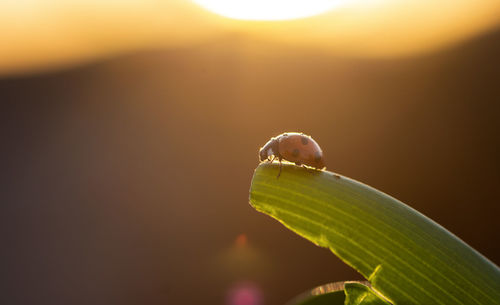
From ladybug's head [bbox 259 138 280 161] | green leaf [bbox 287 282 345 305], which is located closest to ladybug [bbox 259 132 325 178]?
ladybug's head [bbox 259 138 280 161]

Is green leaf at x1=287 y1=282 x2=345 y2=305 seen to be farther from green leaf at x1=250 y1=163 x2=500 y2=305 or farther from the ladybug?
the ladybug

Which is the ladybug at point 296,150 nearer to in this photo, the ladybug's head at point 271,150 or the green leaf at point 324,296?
the ladybug's head at point 271,150

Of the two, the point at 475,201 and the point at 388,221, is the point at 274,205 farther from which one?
the point at 475,201

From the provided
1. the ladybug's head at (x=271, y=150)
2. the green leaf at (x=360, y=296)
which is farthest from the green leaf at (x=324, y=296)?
the ladybug's head at (x=271, y=150)

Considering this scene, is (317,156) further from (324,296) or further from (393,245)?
(393,245)

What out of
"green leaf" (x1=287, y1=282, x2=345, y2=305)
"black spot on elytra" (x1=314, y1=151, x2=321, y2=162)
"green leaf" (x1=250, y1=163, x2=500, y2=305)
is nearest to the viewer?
"green leaf" (x1=250, y1=163, x2=500, y2=305)

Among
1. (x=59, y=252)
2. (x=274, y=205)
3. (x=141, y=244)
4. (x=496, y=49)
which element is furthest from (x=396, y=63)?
(x=274, y=205)

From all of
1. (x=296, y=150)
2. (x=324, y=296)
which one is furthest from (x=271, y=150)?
(x=324, y=296)
